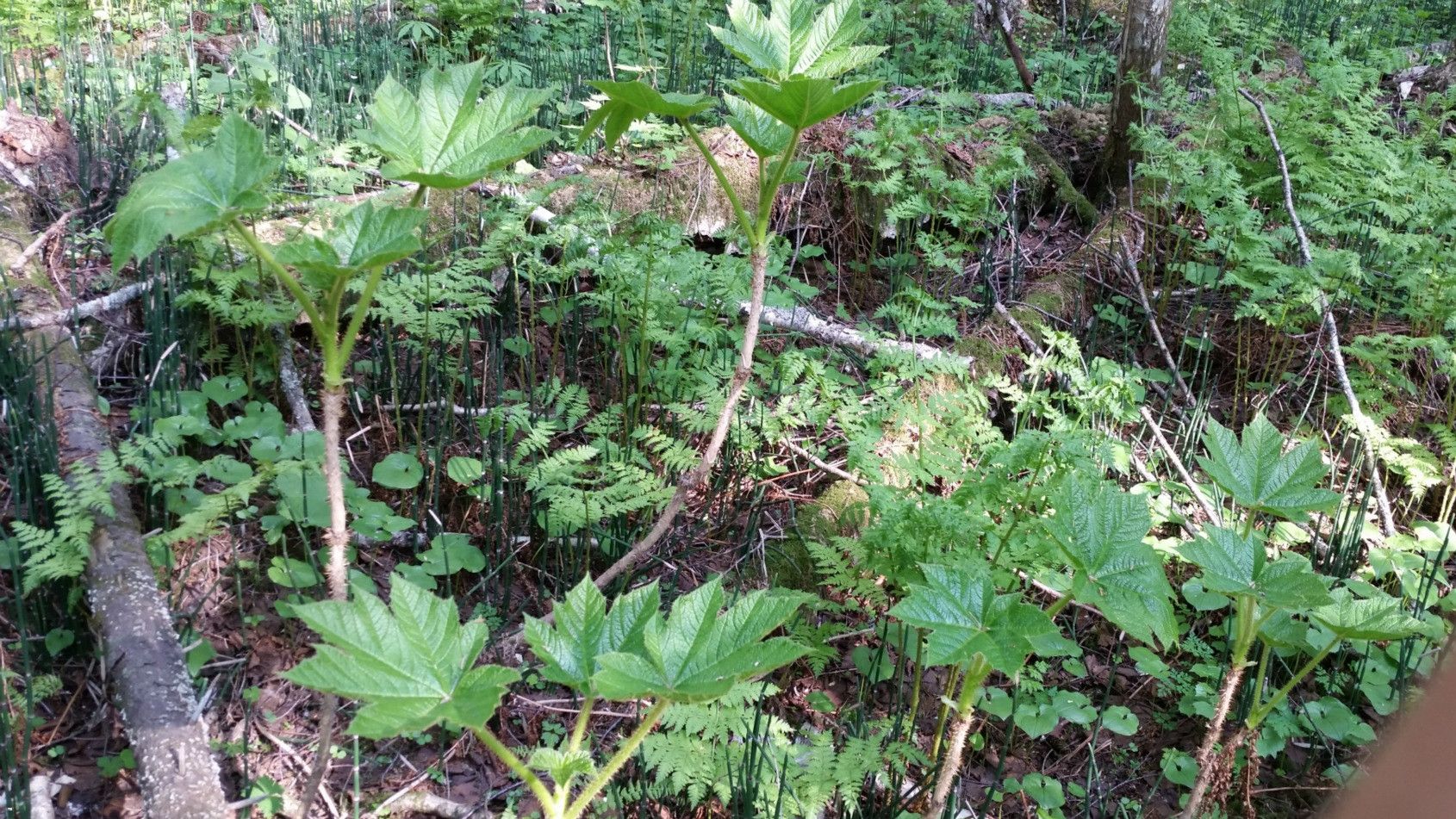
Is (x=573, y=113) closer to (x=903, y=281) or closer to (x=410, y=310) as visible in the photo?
(x=903, y=281)

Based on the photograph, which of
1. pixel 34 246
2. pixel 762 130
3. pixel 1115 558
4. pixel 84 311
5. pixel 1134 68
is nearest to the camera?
pixel 1115 558

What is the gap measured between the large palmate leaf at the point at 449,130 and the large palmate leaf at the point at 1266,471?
1.40 m

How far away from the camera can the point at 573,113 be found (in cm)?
488

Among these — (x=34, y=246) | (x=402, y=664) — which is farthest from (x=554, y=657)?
(x=34, y=246)

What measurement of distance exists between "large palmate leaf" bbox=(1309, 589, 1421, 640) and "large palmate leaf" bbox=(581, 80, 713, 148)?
4.99ft

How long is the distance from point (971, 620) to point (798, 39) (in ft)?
3.42

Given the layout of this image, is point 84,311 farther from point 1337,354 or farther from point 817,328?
point 1337,354

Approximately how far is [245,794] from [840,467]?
1.94 metres

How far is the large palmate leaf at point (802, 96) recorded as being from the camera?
138 centimetres

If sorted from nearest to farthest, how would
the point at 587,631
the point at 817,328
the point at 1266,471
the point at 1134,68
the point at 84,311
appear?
the point at 587,631
the point at 1266,471
the point at 84,311
the point at 817,328
the point at 1134,68

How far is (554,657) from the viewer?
1173 millimetres

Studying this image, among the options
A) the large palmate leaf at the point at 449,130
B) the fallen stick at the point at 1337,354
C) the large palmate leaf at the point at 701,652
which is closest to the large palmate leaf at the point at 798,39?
the large palmate leaf at the point at 449,130

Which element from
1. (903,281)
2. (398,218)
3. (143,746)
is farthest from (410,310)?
(903,281)

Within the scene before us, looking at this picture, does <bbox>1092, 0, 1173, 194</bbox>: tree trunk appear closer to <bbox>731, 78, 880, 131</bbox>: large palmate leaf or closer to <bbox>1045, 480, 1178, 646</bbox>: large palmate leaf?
<bbox>1045, 480, 1178, 646</bbox>: large palmate leaf
